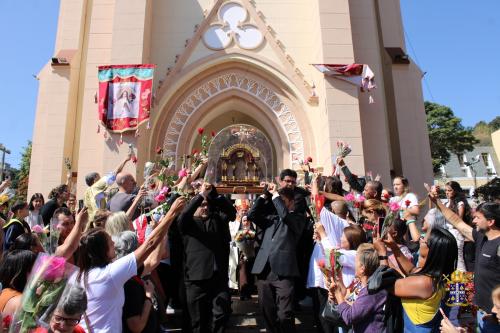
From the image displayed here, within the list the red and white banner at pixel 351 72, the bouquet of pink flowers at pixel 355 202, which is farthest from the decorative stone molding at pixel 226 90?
the bouquet of pink flowers at pixel 355 202

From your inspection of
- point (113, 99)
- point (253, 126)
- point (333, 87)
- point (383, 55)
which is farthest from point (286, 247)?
point (383, 55)

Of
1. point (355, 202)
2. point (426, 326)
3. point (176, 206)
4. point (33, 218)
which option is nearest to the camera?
point (426, 326)

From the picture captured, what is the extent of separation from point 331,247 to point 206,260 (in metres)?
1.59

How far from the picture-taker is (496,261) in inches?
125

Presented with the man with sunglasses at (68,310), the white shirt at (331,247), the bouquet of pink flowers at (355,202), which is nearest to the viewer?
the man with sunglasses at (68,310)

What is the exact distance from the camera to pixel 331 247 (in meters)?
3.41

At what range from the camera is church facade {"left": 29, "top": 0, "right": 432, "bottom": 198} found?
1130 cm

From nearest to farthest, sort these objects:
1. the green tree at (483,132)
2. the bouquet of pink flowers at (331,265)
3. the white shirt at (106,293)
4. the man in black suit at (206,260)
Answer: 1. the white shirt at (106,293)
2. the bouquet of pink flowers at (331,265)
3. the man in black suit at (206,260)
4. the green tree at (483,132)

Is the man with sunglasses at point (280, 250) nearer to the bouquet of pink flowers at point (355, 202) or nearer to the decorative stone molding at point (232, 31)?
the bouquet of pink flowers at point (355, 202)

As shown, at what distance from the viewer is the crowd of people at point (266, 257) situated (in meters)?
2.37

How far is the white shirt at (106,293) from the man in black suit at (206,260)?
1.86 meters

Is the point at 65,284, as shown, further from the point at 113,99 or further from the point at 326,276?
the point at 113,99

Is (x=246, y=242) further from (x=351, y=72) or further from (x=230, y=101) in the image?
(x=230, y=101)

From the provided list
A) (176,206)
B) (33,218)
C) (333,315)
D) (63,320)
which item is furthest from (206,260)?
(33,218)
